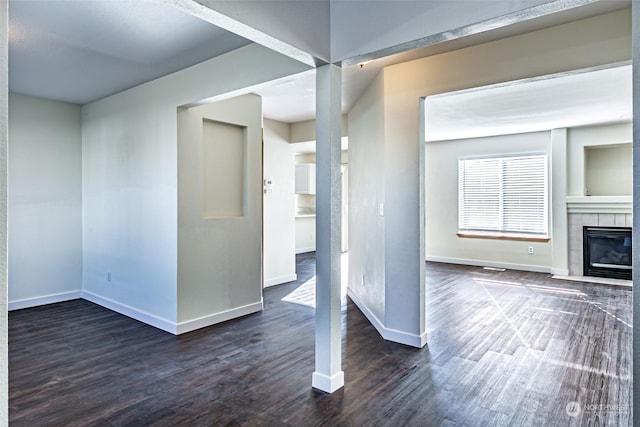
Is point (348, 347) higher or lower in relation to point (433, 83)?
lower

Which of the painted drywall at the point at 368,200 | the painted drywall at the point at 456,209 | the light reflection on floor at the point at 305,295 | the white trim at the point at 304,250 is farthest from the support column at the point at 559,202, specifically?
the white trim at the point at 304,250

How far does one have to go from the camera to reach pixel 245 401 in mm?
2531

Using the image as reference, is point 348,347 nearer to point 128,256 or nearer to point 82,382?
point 82,382

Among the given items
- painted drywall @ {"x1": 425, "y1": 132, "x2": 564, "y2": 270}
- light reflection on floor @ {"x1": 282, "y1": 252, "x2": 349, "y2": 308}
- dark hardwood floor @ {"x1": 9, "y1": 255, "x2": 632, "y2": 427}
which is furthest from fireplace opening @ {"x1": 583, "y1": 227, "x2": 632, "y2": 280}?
light reflection on floor @ {"x1": 282, "y1": 252, "x2": 349, "y2": 308}

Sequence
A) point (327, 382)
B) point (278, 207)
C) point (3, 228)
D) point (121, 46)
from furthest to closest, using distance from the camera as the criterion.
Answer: point (278, 207), point (121, 46), point (327, 382), point (3, 228)

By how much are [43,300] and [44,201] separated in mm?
1258

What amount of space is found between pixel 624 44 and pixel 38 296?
6.39m

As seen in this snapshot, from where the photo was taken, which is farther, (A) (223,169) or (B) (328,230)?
(A) (223,169)

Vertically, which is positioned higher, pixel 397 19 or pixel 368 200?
pixel 397 19

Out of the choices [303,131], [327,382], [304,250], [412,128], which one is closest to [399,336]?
[327,382]

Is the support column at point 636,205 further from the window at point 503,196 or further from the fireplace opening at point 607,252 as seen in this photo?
the window at point 503,196

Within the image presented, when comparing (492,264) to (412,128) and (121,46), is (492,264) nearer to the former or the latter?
(412,128)

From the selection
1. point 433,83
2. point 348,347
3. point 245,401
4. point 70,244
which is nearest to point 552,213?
point 433,83

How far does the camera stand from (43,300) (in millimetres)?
4949
